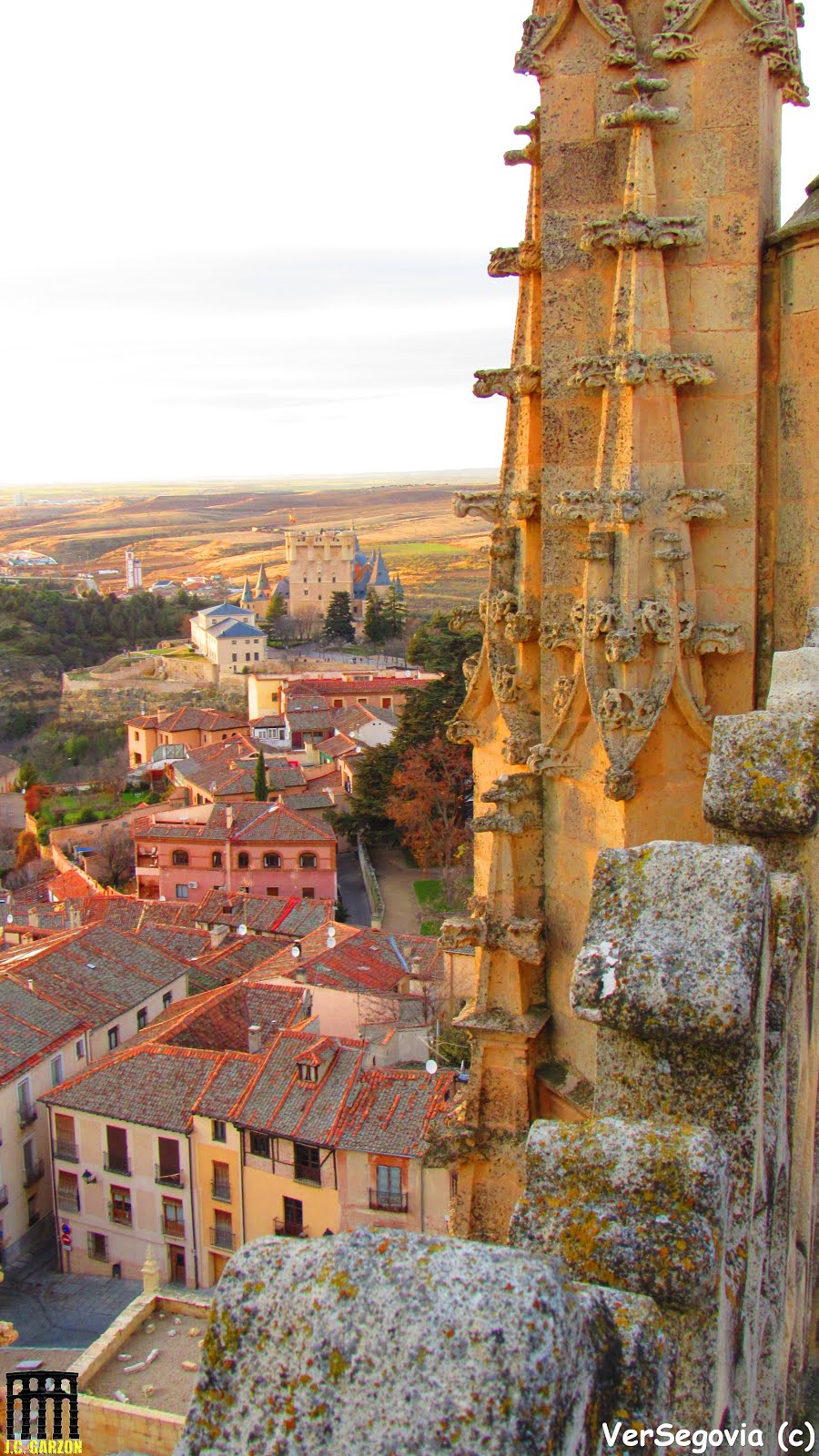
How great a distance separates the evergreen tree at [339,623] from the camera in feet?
384

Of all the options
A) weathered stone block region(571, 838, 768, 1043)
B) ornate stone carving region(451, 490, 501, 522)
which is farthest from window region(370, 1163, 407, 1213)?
weathered stone block region(571, 838, 768, 1043)

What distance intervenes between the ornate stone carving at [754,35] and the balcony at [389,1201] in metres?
23.0

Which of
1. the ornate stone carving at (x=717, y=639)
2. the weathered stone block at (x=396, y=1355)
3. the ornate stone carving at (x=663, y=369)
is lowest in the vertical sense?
the weathered stone block at (x=396, y=1355)

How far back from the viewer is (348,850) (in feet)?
189

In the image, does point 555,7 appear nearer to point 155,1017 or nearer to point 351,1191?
point 351,1191

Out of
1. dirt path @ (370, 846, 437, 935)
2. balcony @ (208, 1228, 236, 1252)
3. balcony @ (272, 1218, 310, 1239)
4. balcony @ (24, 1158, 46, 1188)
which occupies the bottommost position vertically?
balcony @ (208, 1228, 236, 1252)

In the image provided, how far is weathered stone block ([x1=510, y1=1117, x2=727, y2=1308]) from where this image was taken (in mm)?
2391

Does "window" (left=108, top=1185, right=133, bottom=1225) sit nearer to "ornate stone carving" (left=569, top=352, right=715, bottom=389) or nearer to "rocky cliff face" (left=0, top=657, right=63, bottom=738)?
"ornate stone carving" (left=569, top=352, right=715, bottom=389)

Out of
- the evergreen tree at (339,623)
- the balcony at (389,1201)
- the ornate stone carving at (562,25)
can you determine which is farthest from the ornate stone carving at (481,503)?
the evergreen tree at (339,623)

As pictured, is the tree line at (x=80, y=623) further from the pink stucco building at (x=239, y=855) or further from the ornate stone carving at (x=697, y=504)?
the ornate stone carving at (x=697, y=504)

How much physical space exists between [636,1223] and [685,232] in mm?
4289

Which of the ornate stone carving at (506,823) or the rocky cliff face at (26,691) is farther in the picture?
the rocky cliff face at (26,691)

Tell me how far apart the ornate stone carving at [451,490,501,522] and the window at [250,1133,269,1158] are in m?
22.3

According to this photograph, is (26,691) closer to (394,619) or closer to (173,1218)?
(394,619)
